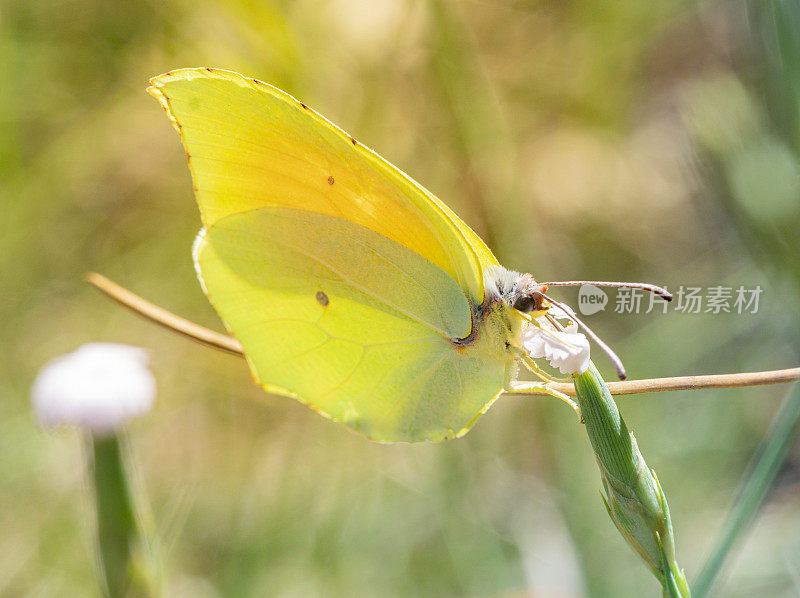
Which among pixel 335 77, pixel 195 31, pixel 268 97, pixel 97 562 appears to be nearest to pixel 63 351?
pixel 195 31

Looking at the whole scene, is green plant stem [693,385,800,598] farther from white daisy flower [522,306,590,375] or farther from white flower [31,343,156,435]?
white flower [31,343,156,435]

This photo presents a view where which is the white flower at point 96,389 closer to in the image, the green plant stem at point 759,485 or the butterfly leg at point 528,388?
the butterfly leg at point 528,388

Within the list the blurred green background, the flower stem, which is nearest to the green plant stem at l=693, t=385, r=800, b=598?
the flower stem

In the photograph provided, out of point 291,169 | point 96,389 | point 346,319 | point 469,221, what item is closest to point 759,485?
point 346,319

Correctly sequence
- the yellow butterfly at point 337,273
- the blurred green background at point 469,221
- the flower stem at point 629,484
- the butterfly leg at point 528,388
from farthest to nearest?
1. the blurred green background at point 469,221
2. the yellow butterfly at point 337,273
3. the butterfly leg at point 528,388
4. the flower stem at point 629,484

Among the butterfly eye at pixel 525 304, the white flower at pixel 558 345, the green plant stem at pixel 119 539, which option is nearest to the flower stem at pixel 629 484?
the white flower at pixel 558 345

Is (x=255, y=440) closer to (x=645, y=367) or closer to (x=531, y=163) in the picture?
(x=645, y=367)

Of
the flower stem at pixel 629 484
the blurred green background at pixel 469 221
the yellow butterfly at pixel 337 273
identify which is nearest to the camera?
the flower stem at pixel 629 484
